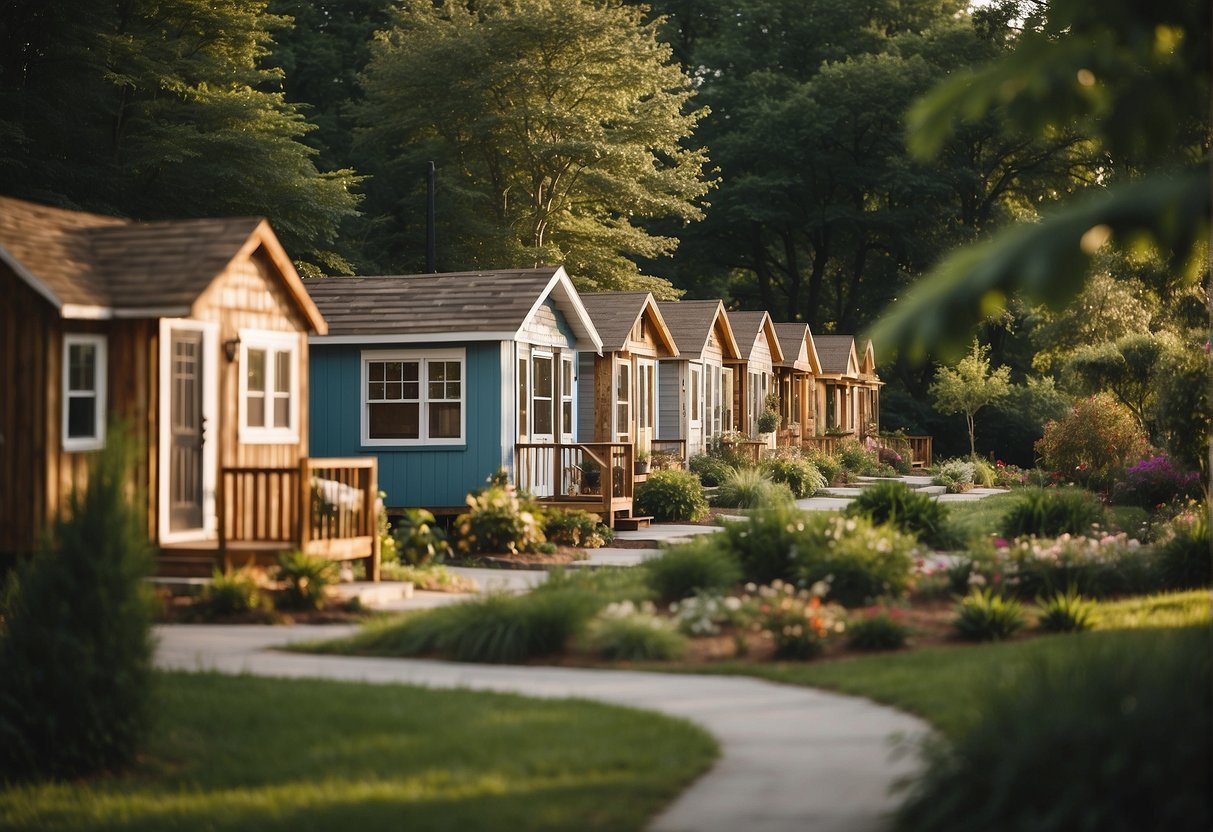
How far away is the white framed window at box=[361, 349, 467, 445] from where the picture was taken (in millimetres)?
22688

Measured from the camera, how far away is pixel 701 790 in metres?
7.34

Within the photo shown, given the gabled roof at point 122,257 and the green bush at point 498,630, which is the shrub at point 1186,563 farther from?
the gabled roof at point 122,257

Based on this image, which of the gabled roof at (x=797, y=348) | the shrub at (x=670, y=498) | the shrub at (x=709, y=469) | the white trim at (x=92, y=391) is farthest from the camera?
the gabled roof at (x=797, y=348)

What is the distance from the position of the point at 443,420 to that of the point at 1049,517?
9.26 m

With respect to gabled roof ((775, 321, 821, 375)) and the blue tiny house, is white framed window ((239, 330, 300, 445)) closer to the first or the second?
the blue tiny house

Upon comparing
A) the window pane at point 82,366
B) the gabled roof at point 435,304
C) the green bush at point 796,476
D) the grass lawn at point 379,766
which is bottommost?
the grass lawn at point 379,766

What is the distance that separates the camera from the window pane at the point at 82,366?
49.0ft

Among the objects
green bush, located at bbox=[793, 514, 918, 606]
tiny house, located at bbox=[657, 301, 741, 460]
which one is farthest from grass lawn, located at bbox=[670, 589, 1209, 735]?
tiny house, located at bbox=[657, 301, 741, 460]

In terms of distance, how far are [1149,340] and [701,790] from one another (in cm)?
2980

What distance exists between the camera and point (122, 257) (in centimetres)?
1598

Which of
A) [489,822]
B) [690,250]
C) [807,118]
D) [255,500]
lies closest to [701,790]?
[489,822]

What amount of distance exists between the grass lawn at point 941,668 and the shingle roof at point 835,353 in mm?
38443

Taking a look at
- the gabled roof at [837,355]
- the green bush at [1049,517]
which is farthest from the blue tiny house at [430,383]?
the gabled roof at [837,355]

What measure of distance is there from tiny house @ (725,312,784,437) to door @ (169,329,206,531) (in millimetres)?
23665
